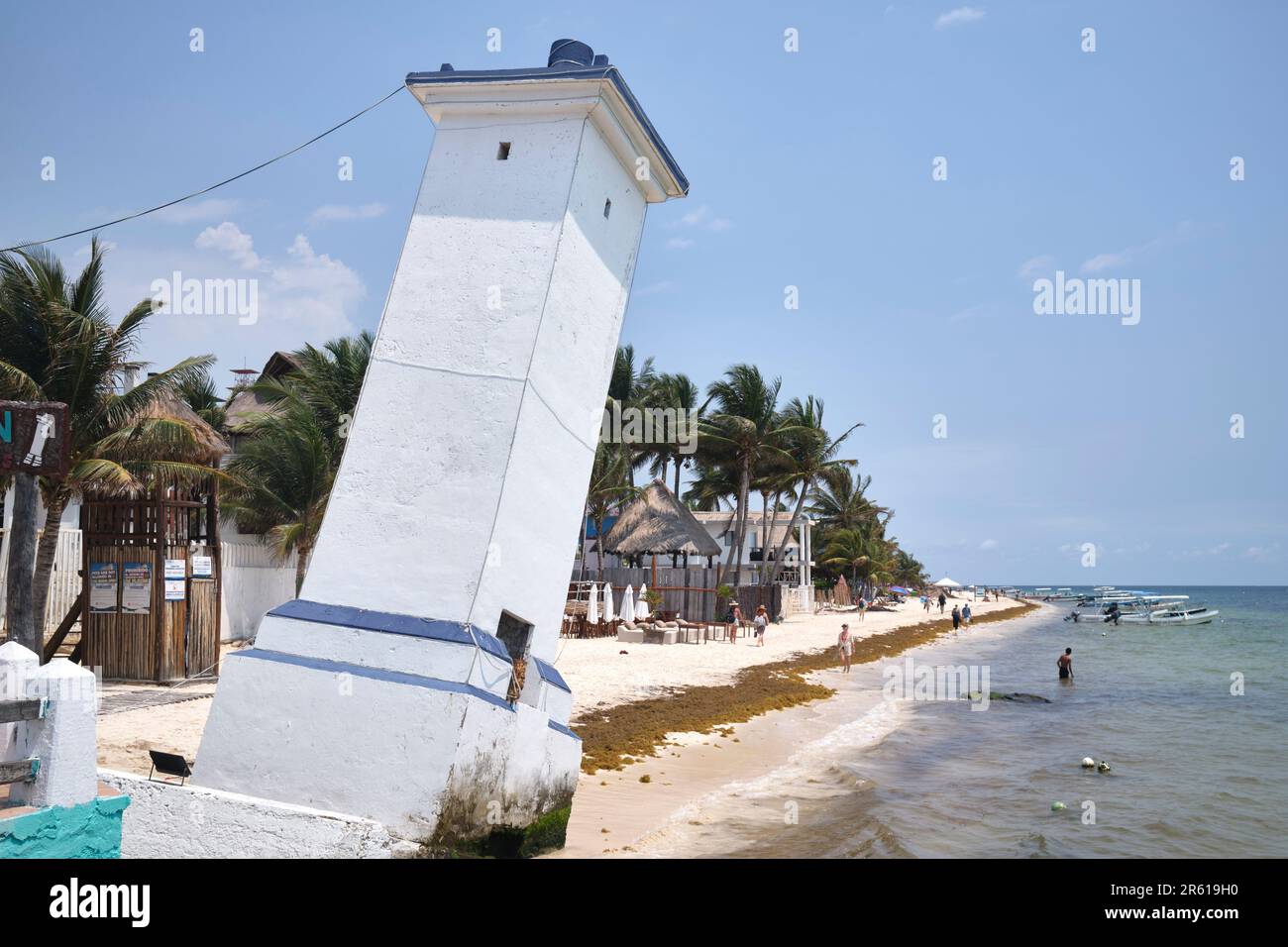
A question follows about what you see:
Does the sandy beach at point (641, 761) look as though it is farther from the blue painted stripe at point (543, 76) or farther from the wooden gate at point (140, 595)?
the blue painted stripe at point (543, 76)

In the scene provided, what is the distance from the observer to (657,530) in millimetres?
34906

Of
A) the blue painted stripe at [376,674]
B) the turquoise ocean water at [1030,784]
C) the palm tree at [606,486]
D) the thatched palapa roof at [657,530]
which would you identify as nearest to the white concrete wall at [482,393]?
the blue painted stripe at [376,674]

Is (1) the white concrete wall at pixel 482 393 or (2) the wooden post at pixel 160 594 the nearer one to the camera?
(1) the white concrete wall at pixel 482 393

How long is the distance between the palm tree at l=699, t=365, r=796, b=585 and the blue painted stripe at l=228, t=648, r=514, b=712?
35.2 m

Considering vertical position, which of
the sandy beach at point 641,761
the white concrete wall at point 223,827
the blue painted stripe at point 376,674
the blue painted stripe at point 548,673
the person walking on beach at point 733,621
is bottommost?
the person walking on beach at point 733,621

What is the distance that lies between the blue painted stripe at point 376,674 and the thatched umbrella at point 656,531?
26599 mm

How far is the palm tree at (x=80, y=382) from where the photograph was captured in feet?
43.0

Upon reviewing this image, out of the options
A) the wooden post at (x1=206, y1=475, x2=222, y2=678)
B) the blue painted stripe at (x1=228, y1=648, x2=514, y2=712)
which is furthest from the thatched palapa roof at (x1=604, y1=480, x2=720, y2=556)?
the blue painted stripe at (x1=228, y1=648, x2=514, y2=712)

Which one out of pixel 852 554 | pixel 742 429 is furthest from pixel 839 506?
pixel 742 429

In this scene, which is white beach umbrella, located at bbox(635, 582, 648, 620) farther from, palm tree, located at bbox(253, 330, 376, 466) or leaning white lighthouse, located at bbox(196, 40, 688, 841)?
leaning white lighthouse, located at bbox(196, 40, 688, 841)

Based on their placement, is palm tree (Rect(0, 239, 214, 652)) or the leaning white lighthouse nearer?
the leaning white lighthouse

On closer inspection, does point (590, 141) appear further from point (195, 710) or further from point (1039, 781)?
point (1039, 781)

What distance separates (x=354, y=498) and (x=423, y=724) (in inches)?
83.6

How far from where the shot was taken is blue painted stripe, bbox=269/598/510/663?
7.29 metres
